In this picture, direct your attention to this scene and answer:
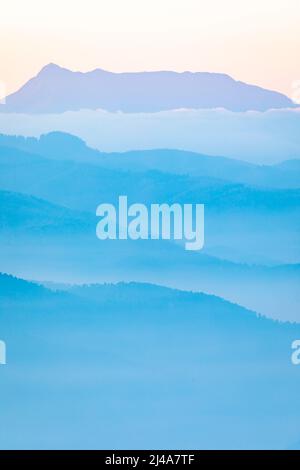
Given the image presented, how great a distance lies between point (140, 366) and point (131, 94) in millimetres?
1183

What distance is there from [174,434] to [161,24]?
1.80 m

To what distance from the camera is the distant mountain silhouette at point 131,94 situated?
105 inches

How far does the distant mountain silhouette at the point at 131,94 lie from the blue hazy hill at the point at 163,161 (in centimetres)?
14

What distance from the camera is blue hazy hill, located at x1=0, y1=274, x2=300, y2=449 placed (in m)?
2.69

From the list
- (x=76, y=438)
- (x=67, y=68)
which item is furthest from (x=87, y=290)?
(x=67, y=68)

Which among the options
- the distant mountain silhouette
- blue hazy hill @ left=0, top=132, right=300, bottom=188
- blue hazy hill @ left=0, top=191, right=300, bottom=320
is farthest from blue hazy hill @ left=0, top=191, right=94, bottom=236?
the distant mountain silhouette

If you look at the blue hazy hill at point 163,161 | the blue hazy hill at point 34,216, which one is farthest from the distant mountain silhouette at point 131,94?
the blue hazy hill at point 34,216

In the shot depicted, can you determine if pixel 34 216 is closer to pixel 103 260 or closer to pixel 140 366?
pixel 103 260

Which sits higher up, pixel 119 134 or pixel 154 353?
pixel 119 134

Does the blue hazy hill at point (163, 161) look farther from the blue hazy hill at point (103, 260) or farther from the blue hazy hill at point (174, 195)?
the blue hazy hill at point (103, 260)

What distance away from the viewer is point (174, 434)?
8.92 ft

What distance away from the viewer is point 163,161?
2680mm

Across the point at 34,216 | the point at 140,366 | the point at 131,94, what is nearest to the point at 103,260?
the point at 34,216

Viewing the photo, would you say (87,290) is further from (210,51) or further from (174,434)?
(210,51)
